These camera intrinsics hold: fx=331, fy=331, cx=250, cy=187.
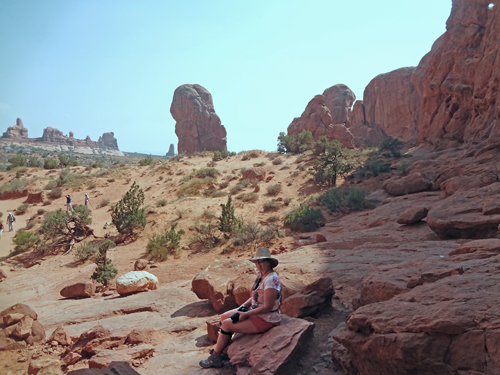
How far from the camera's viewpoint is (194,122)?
47188mm

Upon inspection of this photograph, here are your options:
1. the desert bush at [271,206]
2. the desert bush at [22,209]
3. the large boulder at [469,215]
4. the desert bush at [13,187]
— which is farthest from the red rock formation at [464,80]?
the desert bush at [13,187]

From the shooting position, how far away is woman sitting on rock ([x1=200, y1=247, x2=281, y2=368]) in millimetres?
3779

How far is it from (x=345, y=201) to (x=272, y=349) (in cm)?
1220

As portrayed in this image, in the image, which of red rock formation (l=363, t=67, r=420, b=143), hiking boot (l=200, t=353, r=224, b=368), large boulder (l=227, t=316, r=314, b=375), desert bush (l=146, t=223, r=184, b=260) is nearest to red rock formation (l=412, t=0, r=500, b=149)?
desert bush (l=146, t=223, r=184, b=260)

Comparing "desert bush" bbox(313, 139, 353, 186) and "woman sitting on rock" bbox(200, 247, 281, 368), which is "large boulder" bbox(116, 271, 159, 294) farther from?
"desert bush" bbox(313, 139, 353, 186)

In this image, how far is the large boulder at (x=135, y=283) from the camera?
804 cm

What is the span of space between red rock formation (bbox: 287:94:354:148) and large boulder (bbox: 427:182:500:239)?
26.9m

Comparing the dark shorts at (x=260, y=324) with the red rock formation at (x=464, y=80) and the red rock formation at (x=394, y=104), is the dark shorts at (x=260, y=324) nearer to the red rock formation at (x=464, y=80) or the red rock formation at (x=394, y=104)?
the red rock formation at (x=464, y=80)

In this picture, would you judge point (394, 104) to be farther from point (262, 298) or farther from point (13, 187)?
point (262, 298)

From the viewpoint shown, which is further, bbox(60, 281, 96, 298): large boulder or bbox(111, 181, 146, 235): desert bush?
bbox(111, 181, 146, 235): desert bush

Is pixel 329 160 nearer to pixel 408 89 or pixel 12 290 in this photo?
pixel 12 290

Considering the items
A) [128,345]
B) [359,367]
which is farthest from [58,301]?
[359,367]

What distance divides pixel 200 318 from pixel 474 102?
18.2 m

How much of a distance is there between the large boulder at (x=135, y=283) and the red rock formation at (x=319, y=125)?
96.1 feet
